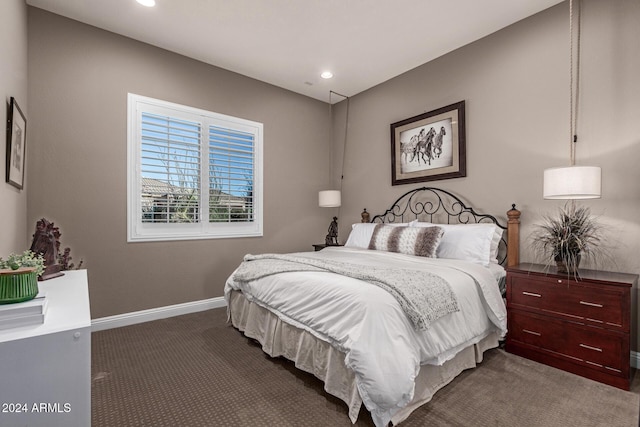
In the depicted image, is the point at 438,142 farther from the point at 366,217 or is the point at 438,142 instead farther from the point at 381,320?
the point at 381,320

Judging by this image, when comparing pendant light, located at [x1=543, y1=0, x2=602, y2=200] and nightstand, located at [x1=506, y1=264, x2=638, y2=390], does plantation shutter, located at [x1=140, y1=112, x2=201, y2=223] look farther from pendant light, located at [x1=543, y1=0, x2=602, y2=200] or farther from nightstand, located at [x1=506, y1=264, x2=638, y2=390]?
pendant light, located at [x1=543, y1=0, x2=602, y2=200]

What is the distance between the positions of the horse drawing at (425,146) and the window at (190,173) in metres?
2.06

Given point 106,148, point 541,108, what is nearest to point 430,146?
point 541,108

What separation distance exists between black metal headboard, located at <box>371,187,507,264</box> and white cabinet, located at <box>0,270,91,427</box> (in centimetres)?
332

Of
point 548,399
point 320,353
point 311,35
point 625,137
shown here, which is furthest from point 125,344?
point 625,137

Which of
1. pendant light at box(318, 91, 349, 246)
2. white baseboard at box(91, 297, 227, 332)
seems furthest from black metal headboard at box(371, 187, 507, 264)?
white baseboard at box(91, 297, 227, 332)

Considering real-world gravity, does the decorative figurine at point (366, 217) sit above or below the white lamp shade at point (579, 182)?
below

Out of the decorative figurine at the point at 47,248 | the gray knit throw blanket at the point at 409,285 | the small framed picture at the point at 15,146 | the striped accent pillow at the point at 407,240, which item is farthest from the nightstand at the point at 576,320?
the small framed picture at the point at 15,146

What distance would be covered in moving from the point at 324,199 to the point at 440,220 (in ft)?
5.16

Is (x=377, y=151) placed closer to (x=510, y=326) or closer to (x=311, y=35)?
(x=311, y=35)

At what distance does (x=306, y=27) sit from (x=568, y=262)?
3.04 m

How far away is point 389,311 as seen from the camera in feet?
5.54

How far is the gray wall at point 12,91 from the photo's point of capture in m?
1.92

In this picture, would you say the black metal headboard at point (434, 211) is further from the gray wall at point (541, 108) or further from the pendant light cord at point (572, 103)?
the pendant light cord at point (572, 103)
